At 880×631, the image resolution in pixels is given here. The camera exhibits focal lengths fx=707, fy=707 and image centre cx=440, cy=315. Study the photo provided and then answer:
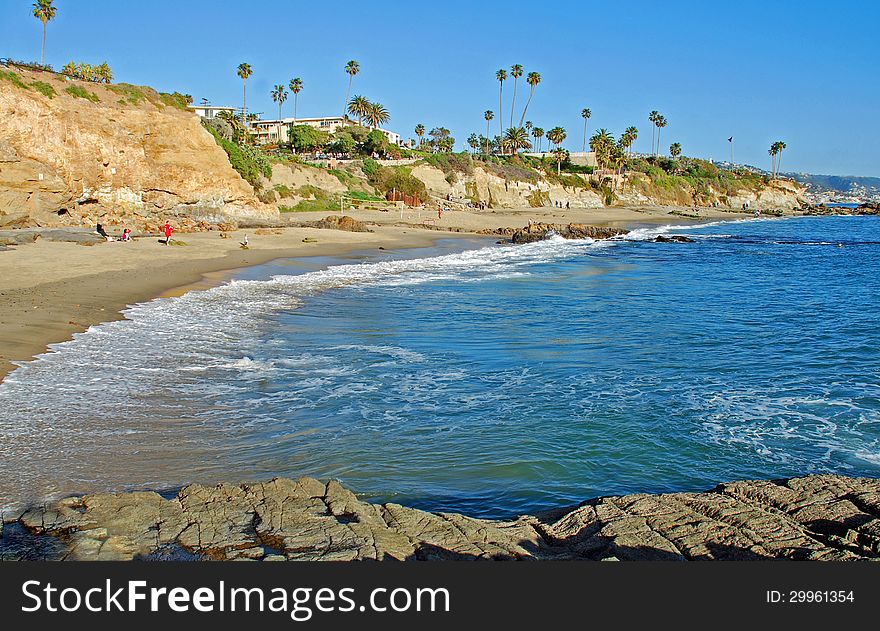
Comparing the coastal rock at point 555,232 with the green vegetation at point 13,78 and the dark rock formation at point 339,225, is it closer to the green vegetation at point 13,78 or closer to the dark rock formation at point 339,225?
the dark rock formation at point 339,225

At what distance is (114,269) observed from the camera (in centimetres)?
2328

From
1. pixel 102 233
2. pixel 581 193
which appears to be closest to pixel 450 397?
pixel 102 233

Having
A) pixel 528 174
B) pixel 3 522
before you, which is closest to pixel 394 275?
pixel 3 522

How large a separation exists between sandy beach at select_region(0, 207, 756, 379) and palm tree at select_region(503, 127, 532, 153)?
6458 centimetres

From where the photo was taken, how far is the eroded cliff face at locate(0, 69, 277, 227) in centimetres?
3153

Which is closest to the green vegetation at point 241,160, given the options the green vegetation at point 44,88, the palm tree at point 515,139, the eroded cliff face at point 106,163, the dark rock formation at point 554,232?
the eroded cliff face at point 106,163

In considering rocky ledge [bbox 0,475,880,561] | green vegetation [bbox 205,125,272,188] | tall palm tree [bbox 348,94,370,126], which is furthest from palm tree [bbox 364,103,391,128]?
rocky ledge [bbox 0,475,880,561]

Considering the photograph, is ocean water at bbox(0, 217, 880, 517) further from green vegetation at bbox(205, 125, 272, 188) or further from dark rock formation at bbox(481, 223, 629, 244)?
dark rock formation at bbox(481, 223, 629, 244)

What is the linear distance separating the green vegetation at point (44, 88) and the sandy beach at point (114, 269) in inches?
356

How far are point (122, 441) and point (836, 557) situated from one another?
7454mm

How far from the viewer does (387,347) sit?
47.2 feet

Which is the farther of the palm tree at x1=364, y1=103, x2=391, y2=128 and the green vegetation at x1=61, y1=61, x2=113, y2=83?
the palm tree at x1=364, y1=103, x2=391, y2=128

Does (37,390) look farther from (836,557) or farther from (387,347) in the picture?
(836,557)

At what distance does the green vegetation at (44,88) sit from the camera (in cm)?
3359
